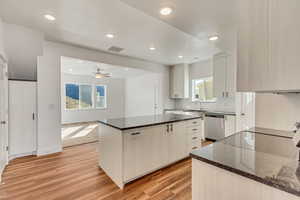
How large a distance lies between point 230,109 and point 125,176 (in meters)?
4.05

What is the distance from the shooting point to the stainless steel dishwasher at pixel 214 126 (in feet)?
14.0

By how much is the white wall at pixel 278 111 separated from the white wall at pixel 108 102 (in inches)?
302

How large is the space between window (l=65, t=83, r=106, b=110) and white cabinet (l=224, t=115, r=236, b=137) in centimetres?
663

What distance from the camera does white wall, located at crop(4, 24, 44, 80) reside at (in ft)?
9.62

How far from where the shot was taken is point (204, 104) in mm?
5430

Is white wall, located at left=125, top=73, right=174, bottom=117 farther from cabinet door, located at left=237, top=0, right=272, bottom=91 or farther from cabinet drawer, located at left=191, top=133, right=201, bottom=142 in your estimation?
cabinet door, located at left=237, top=0, right=272, bottom=91

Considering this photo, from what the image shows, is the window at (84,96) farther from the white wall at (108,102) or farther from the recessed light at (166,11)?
the recessed light at (166,11)

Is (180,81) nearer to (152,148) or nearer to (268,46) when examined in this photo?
(152,148)

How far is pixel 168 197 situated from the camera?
1915 millimetres

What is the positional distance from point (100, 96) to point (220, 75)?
651cm

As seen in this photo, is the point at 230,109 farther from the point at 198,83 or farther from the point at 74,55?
the point at 74,55

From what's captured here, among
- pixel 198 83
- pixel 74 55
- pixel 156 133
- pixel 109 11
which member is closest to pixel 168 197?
pixel 156 133

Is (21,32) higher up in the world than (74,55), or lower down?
higher up

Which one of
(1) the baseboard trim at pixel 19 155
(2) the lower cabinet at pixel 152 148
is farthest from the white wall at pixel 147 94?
(1) the baseboard trim at pixel 19 155
